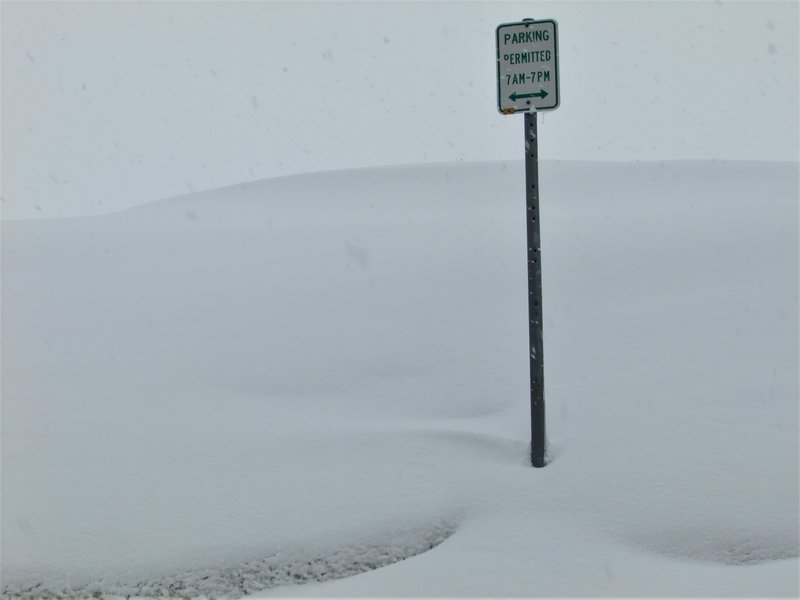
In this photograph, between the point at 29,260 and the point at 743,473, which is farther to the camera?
the point at 29,260

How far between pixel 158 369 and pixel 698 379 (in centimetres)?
408

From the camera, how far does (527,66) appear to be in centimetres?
487

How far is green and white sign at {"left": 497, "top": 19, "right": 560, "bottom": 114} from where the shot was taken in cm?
483

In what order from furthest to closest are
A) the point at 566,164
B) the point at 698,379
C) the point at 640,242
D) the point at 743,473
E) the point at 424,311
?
the point at 566,164
the point at 640,242
the point at 424,311
the point at 698,379
the point at 743,473

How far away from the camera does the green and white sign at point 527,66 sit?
15.9ft

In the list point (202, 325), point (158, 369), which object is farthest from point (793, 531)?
point (202, 325)

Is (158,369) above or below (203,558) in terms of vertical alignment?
above

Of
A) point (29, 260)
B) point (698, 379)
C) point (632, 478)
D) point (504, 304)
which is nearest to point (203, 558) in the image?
point (632, 478)

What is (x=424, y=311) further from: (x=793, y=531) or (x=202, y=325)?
(x=793, y=531)

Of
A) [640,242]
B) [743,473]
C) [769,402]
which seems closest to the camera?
[743,473]

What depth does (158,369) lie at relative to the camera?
256 inches

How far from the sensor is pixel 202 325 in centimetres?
761

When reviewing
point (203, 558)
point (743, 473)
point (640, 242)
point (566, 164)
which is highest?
point (566, 164)

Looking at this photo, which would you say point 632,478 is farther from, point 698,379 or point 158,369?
point 158,369
